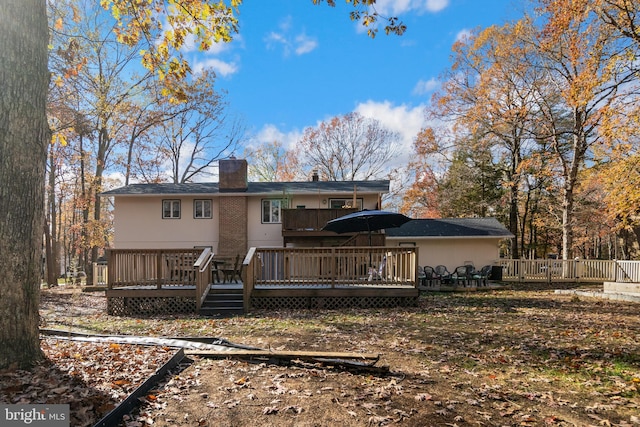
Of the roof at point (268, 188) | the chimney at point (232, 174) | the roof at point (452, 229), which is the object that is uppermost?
the chimney at point (232, 174)

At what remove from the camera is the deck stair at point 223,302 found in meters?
Result: 10.4

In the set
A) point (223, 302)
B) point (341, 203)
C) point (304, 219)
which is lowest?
point (223, 302)

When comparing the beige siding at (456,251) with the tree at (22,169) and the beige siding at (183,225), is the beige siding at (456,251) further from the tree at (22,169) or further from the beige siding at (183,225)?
the tree at (22,169)

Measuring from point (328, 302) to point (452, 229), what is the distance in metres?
13.0

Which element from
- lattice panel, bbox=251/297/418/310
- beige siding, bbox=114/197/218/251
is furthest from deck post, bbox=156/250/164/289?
beige siding, bbox=114/197/218/251

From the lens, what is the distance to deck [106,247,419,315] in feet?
35.4

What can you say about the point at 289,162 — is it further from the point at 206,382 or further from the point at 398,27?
the point at 206,382

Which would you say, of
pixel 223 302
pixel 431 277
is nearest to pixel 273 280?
pixel 223 302

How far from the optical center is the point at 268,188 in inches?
834

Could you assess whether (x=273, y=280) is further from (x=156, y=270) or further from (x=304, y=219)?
(x=304, y=219)

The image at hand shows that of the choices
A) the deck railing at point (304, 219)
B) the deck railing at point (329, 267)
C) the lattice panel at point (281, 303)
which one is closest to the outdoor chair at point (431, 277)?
the deck railing at point (304, 219)

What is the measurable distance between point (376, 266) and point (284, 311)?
3195mm

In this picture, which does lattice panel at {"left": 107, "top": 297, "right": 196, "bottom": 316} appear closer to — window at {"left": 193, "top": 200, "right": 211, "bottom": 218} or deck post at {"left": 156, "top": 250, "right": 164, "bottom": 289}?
deck post at {"left": 156, "top": 250, "right": 164, "bottom": 289}

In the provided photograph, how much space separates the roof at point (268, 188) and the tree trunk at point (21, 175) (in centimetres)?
1575
